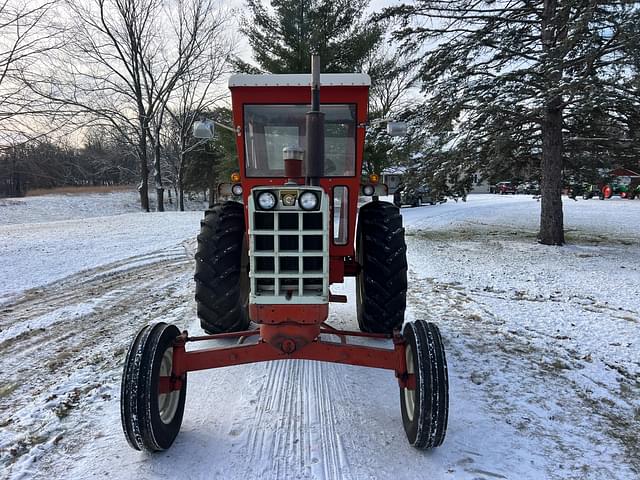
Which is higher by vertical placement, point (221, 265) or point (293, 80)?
point (293, 80)

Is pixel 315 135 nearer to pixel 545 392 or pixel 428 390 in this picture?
pixel 428 390

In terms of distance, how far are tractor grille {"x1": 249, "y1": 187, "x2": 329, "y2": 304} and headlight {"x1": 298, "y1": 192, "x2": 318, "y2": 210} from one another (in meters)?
0.03

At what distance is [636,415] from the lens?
127 inches

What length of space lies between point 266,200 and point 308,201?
26 centimetres

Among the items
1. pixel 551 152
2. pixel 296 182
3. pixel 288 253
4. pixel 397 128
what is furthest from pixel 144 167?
pixel 288 253

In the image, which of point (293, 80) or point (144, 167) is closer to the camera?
point (293, 80)

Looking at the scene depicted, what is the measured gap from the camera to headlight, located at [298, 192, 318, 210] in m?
2.69

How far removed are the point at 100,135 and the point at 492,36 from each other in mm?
25657

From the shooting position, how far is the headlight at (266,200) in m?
2.69

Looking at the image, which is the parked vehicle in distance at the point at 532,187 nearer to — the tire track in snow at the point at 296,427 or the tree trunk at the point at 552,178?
the tree trunk at the point at 552,178

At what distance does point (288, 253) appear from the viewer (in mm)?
2760

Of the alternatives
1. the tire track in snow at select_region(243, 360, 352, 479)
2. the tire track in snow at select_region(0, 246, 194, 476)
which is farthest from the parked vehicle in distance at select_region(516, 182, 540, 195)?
the tire track in snow at select_region(243, 360, 352, 479)

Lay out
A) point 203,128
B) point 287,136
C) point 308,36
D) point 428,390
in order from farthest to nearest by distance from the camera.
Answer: point 308,36, point 287,136, point 203,128, point 428,390

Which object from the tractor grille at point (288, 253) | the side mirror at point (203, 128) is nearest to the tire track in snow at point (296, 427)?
the tractor grille at point (288, 253)
